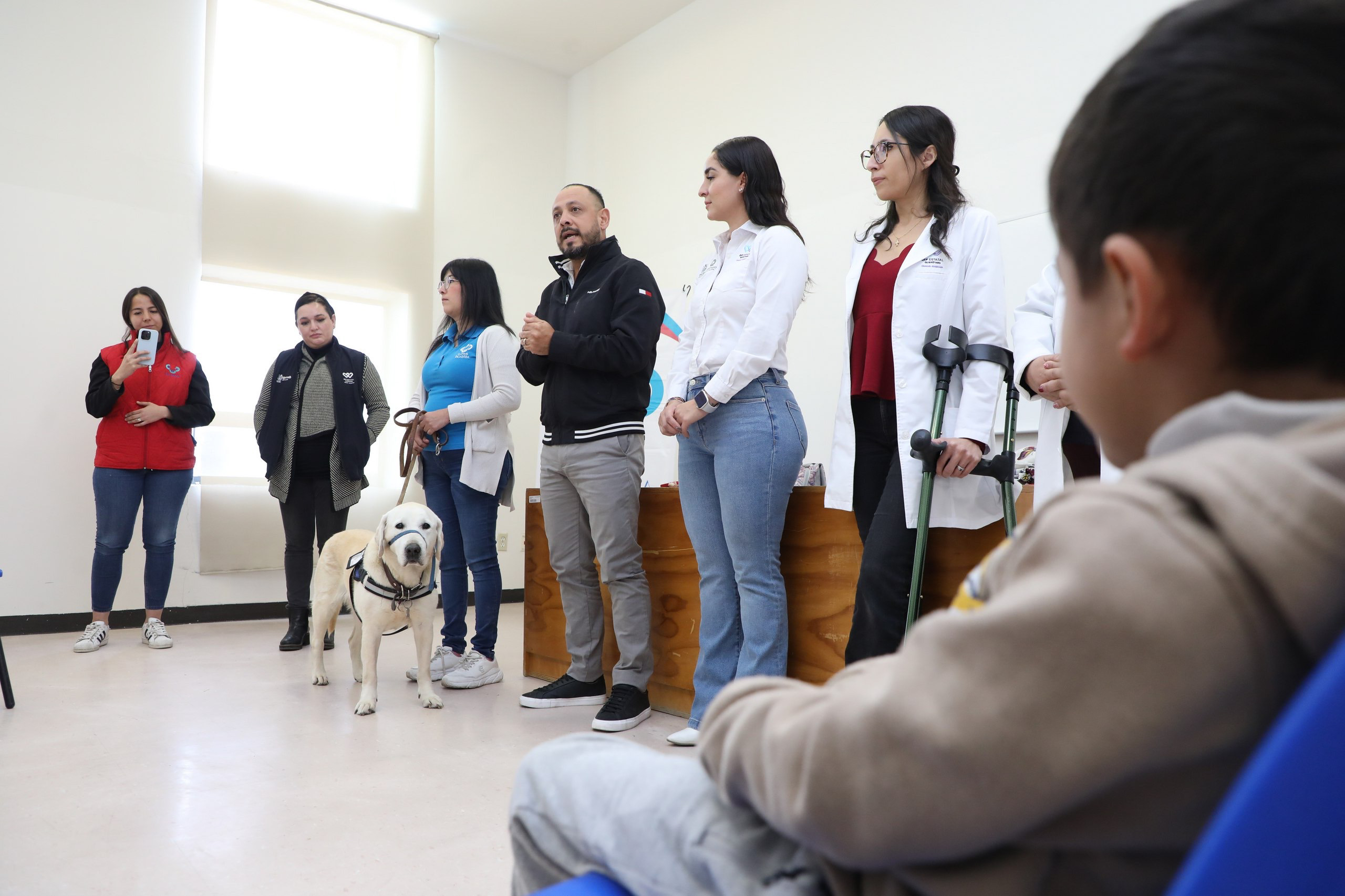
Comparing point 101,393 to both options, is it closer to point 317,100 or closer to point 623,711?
point 317,100

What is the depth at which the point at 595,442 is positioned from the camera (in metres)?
2.68

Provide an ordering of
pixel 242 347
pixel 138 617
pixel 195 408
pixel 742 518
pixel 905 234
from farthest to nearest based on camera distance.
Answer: pixel 242 347 → pixel 138 617 → pixel 195 408 → pixel 742 518 → pixel 905 234

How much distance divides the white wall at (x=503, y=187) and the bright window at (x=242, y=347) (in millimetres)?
827

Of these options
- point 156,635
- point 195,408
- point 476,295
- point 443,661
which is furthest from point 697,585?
point 195,408

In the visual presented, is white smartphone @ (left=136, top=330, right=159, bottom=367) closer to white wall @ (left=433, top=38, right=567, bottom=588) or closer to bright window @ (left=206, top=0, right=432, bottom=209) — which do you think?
bright window @ (left=206, top=0, right=432, bottom=209)

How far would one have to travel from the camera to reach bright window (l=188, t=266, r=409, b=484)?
485 centimetres

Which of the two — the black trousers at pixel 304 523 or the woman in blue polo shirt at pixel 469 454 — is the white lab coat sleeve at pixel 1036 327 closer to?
the woman in blue polo shirt at pixel 469 454

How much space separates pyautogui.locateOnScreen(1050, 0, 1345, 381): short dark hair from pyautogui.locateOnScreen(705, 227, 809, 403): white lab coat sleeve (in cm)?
177

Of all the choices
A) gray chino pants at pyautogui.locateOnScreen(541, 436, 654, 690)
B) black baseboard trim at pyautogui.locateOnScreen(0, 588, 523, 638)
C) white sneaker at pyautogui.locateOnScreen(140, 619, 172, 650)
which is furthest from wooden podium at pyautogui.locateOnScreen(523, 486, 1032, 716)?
white sneaker at pyautogui.locateOnScreen(140, 619, 172, 650)

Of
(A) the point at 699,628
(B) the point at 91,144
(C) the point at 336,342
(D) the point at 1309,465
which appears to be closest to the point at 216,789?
(A) the point at 699,628

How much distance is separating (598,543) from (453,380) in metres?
0.98

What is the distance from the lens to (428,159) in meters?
5.66

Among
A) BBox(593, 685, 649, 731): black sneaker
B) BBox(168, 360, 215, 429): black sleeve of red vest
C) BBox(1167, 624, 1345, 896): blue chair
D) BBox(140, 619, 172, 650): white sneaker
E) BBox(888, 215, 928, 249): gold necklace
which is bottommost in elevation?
BBox(140, 619, 172, 650): white sneaker

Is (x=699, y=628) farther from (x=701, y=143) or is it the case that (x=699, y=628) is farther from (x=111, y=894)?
(x=701, y=143)
